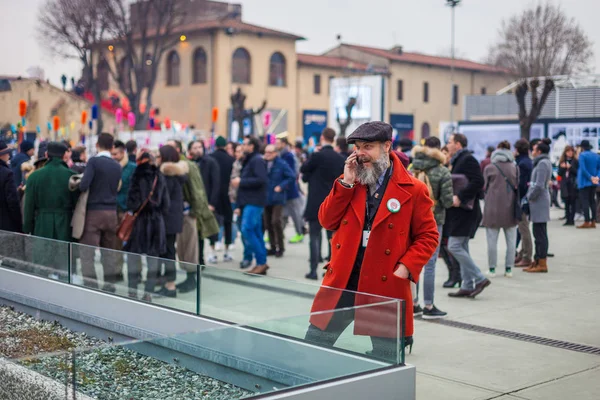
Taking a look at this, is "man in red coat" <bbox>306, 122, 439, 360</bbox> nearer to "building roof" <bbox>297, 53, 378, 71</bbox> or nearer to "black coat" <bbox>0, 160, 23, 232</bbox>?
"black coat" <bbox>0, 160, 23, 232</bbox>

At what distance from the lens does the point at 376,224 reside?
16.1 feet

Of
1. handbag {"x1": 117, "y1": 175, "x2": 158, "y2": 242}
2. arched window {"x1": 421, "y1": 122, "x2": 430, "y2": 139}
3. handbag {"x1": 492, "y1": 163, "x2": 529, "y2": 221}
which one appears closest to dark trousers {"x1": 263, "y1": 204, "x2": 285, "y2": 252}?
handbag {"x1": 492, "y1": 163, "x2": 529, "y2": 221}

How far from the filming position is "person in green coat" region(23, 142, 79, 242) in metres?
9.91

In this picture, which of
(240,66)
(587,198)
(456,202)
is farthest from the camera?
(240,66)

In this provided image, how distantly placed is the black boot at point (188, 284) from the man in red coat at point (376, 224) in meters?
1.81

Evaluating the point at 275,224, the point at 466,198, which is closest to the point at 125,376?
the point at 466,198

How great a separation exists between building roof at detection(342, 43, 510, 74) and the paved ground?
63.8m

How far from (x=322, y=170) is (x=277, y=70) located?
54.0 m

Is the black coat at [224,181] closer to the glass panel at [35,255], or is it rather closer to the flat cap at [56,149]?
the flat cap at [56,149]

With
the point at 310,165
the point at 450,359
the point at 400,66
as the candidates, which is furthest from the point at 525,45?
the point at 450,359

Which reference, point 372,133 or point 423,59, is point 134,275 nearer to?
point 372,133

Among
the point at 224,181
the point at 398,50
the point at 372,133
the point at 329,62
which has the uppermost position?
the point at 398,50

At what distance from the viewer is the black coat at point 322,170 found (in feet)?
37.4

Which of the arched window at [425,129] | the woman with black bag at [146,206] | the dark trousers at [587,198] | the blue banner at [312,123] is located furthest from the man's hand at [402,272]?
the arched window at [425,129]
